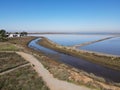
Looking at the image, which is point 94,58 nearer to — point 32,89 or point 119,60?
point 119,60

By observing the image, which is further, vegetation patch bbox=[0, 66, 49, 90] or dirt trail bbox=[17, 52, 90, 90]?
vegetation patch bbox=[0, 66, 49, 90]

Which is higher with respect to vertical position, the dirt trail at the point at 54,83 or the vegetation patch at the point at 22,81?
the dirt trail at the point at 54,83

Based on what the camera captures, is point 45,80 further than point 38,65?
A: No

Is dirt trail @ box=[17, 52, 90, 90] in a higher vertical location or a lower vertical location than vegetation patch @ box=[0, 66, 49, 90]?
higher

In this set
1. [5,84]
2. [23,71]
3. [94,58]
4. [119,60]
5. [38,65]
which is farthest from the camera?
[94,58]

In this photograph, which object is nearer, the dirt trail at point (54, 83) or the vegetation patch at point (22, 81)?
the dirt trail at point (54, 83)

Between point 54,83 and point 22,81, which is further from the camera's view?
point 22,81

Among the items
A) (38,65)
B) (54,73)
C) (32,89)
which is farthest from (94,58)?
(32,89)

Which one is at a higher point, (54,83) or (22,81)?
(54,83)
